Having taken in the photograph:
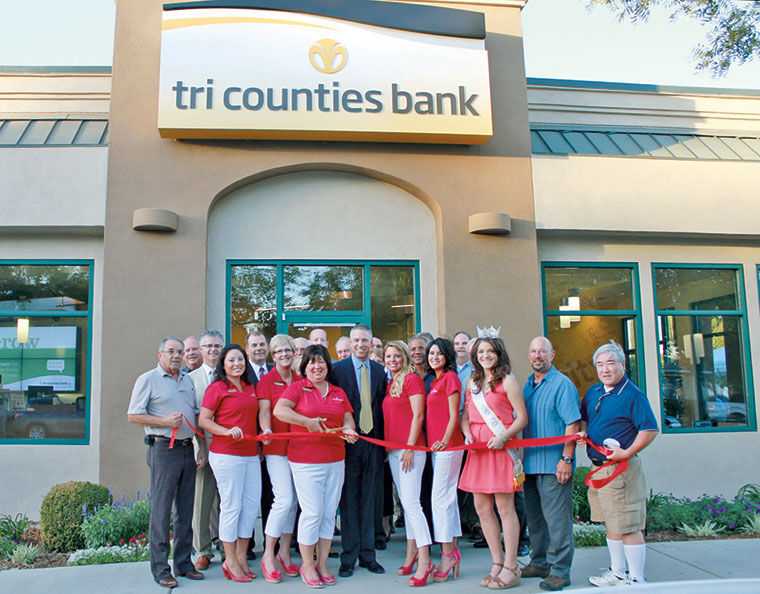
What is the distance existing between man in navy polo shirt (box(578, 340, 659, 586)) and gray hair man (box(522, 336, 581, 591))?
224 millimetres

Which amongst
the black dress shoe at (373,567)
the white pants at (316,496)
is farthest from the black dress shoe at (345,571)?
the white pants at (316,496)

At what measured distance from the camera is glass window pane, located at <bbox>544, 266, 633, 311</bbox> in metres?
10.2

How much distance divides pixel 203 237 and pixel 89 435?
123 inches

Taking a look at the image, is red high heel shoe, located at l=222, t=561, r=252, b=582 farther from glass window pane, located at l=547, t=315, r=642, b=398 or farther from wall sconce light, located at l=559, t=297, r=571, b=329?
wall sconce light, located at l=559, t=297, r=571, b=329

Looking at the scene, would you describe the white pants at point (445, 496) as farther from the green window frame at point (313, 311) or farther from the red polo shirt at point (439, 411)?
the green window frame at point (313, 311)

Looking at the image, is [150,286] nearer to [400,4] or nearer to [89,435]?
[89,435]

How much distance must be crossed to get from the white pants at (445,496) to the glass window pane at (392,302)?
391 cm

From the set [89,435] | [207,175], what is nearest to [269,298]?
[207,175]

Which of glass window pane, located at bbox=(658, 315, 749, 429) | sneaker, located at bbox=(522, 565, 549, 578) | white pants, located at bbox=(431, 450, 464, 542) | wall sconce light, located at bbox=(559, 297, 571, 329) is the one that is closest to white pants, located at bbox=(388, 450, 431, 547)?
white pants, located at bbox=(431, 450, 464, 542)

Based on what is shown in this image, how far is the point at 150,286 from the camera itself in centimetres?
870

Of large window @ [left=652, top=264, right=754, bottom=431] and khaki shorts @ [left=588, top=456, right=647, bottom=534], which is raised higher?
large window @ [left=652, top=264, right=754, bottom=431]

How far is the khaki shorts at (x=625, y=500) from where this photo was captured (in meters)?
5.13

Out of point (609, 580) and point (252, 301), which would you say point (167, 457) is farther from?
point (252, 301)

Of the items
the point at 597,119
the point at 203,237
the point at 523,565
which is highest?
the point at 597,119
